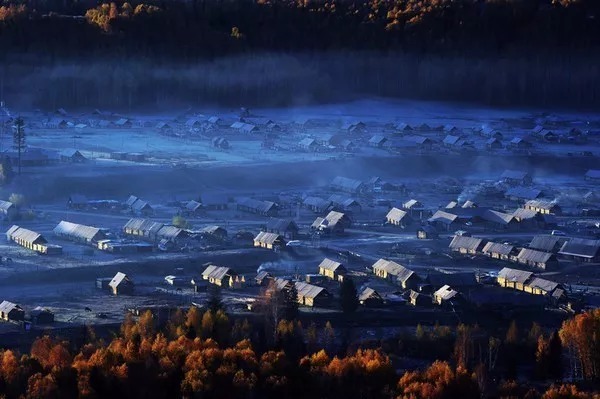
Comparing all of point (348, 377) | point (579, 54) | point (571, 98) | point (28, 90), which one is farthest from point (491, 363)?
point (579, 54)

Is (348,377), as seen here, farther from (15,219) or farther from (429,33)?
(429,33)

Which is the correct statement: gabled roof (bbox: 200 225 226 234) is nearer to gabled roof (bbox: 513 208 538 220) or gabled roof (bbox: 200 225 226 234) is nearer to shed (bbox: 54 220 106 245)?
shed (bbox: 54 220 106 245)

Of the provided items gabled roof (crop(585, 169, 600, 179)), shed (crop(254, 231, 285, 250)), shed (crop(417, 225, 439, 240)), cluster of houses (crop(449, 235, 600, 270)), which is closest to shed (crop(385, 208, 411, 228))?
shed (crop(417, 225, 439, 240))

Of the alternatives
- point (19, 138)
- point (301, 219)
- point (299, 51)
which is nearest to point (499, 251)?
point (301, 219)

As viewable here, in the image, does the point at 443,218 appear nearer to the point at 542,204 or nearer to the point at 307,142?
the point at 542,204

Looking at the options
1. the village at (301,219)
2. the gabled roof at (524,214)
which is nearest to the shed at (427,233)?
the village at (301,219)

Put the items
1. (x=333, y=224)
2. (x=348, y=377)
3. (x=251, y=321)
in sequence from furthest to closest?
1. (x=333, y=224)
2. (x=251, y=321)
3. (x=348, y=377)

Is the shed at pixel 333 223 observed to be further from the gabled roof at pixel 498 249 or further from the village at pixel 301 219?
the gabled roof at pixel 498 249
